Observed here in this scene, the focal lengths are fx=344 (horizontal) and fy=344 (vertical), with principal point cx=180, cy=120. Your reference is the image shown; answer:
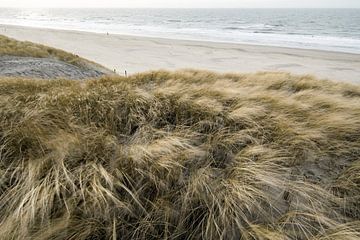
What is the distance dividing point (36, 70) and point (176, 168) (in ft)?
21.2

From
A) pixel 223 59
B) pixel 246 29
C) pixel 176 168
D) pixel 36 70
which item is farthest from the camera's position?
pixel 246 29

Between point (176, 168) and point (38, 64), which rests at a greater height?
point (176, 168)

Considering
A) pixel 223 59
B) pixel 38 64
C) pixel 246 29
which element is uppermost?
pixel 38 64

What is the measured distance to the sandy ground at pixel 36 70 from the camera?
305 inches

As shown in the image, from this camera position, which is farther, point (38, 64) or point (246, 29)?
point (246, 29)

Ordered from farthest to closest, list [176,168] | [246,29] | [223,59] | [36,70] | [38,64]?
[246,29] → [223,59] → [38,64] → [36,70] → [176,168]

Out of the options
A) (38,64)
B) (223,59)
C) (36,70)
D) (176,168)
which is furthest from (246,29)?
(176,168)

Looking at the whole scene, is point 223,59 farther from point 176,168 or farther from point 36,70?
point 176,168

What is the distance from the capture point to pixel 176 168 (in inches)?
114

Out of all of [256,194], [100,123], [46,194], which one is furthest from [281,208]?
[100,123]

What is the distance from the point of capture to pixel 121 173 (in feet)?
9.32

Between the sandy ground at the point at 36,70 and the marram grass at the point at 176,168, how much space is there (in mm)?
3859

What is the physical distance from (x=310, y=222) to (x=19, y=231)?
2044mm

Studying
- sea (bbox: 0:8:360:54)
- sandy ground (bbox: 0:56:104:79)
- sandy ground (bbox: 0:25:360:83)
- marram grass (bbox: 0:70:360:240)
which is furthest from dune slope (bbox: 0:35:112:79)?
sea (bbox: 0:8:360:54)
